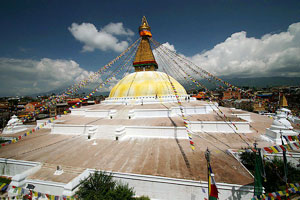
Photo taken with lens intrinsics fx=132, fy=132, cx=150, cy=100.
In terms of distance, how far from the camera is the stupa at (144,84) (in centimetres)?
1420

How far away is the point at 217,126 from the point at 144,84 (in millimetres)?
8638

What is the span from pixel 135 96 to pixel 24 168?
33.1 ft

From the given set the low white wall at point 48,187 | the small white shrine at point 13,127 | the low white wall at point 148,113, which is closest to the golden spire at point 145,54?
the low white wall at point 148,113

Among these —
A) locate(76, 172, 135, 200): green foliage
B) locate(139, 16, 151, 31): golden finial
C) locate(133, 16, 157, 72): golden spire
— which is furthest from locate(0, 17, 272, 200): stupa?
locate(139, 16, 151, 31): golden finial

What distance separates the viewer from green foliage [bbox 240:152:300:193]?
163 inches

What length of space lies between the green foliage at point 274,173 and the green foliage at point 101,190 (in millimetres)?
4327

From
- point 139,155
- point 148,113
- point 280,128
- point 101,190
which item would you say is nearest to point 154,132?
point 139,155

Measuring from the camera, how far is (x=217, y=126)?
8273 millimetres

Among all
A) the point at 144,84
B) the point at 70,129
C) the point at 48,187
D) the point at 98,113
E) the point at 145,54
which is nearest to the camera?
the point at 48,187

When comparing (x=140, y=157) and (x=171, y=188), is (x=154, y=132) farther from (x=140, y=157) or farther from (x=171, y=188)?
(x=171, y=188)

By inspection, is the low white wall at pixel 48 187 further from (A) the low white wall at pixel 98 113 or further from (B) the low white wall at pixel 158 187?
(A) the low white wall at pixel 98 113

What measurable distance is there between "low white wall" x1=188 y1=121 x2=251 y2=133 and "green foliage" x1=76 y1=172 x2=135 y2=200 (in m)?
5.92

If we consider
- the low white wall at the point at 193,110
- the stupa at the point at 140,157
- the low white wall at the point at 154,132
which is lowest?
the stupa at the point at 140,157

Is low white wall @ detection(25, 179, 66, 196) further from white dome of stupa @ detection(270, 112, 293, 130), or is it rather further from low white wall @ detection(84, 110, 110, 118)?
white dome of stupa @ detection(270, 112, 293, 130)
